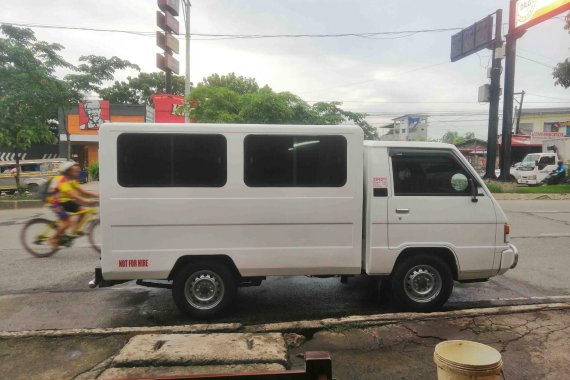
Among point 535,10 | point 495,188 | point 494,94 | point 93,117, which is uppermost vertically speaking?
point 535,10

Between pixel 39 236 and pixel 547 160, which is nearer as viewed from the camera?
pixel 39 236

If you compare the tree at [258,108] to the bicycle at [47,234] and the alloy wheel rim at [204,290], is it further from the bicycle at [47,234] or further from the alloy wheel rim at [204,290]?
the alloy wheel rim at [204,290]

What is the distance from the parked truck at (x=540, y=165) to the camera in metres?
27.0

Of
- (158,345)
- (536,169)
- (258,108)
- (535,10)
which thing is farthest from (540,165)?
(158,345)

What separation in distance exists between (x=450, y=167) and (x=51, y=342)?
14.8 ft

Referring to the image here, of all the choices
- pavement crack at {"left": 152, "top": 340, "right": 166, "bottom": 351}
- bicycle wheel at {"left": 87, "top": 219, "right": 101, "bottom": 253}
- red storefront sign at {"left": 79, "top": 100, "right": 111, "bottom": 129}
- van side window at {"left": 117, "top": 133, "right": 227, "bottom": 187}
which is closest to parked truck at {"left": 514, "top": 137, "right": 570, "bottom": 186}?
bicycle wheel at {"left": 87, "top": 219, "right": 101, "bottom": 253}

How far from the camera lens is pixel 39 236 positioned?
26.2ft

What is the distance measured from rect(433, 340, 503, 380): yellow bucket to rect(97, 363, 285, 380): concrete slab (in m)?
1.45

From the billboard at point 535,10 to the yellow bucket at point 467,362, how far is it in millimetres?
20362

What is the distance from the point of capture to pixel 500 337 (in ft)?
14.2

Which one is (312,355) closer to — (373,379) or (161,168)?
(373,379)

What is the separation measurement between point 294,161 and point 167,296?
8.57ft

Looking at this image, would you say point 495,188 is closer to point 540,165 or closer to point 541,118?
point 540,165

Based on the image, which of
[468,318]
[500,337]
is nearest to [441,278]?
[468,318]
